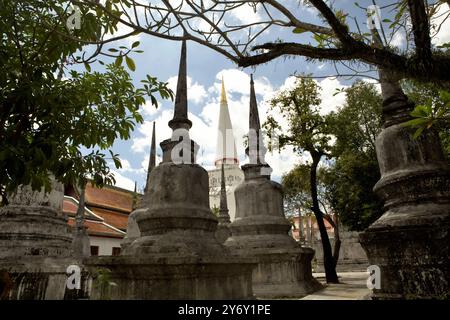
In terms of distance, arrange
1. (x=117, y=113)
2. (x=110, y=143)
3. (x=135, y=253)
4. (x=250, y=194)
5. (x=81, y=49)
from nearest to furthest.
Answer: (x=81, y=49) < (x=110, y=143) < (x=117, y=113) < (x=135, y=253) < (x=250, y=194)

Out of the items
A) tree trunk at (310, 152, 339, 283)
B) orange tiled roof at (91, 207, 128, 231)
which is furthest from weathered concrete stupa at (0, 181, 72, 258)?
orange tiled roof at (91, 207, 128, 231)

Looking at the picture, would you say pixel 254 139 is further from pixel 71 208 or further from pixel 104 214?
pixel 104 214

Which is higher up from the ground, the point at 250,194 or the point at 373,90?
the point at 373,90

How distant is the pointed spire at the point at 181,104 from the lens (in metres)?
5.73

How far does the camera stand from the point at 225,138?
48281mm

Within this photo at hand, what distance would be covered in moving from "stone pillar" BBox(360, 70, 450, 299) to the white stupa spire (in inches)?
1668

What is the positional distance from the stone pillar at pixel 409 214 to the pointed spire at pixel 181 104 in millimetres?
3157

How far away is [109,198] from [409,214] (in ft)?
76.6

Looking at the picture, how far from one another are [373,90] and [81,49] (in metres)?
20.7

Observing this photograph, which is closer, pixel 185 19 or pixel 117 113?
pixel 185 19

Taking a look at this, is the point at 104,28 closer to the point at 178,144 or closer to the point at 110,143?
the point at 110,143

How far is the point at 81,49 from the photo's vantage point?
9.78 ft

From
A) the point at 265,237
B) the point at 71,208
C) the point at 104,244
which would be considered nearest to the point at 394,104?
the point at 265,237
